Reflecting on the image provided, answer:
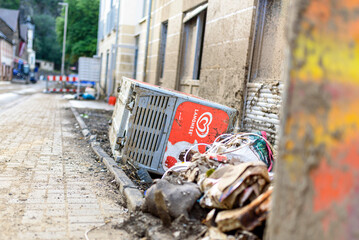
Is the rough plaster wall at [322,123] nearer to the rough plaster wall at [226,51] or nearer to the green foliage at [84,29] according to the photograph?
the rough plaster wall at [226,51]

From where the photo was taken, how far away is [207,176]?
11.6ft

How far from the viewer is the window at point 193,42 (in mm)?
9125

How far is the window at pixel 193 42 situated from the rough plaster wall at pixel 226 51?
118 centimetres

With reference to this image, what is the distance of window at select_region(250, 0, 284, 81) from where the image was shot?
18.8 ft

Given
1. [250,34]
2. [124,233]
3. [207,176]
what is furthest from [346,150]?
[250,34]

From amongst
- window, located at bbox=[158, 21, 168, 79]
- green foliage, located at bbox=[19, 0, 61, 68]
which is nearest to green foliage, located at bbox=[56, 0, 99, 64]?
window, located at bbox=[158, 21, 168, 79]

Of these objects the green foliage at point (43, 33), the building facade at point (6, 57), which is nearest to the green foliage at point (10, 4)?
the green foliage at point (43, 33)

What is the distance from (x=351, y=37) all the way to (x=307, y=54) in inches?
7.2

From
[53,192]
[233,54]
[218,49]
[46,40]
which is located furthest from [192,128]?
[46,40]

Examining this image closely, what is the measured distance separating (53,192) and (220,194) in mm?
2268

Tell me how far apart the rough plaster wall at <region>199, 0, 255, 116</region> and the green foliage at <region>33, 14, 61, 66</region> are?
3173 inches

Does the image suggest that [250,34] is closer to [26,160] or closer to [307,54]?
[26,160]

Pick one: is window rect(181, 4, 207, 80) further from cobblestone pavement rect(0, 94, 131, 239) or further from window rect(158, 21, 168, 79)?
cobblestone pavement rect(0, 94, 131, 239)

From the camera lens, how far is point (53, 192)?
4.38 metres
